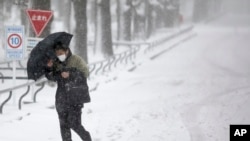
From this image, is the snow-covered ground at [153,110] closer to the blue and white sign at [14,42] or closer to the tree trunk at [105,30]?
the blue and white sign at [14,42]

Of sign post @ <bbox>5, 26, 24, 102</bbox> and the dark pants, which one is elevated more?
sign post @ <bbox>5, 26, 24, 102</bbox>

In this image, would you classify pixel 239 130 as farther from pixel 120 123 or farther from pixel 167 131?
pixel 120 123

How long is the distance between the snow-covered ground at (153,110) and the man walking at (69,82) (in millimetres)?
2133

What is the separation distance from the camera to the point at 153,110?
13211 millimetres

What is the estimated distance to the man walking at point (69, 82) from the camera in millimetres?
7410

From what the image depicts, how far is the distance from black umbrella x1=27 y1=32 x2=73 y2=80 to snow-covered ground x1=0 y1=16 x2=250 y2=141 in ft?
7.56

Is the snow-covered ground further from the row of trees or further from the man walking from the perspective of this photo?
the row of trees

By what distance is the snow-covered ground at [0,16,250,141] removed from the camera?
33.4 feet

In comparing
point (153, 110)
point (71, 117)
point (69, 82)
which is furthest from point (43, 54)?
point (153, 110)

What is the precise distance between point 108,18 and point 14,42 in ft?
52.9

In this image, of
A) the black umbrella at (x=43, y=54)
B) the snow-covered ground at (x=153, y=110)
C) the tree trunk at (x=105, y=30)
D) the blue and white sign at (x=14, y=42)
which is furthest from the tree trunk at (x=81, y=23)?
the black umbrella at (x=43, y=54)

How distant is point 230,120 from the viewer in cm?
1184

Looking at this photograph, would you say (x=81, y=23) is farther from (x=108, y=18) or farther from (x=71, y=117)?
(x=71, y=117)

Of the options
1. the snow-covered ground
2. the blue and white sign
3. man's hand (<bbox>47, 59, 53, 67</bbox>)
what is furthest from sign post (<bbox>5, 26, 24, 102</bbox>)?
man's hand (<bbox>47, 59, 53, 67</bbox>)
